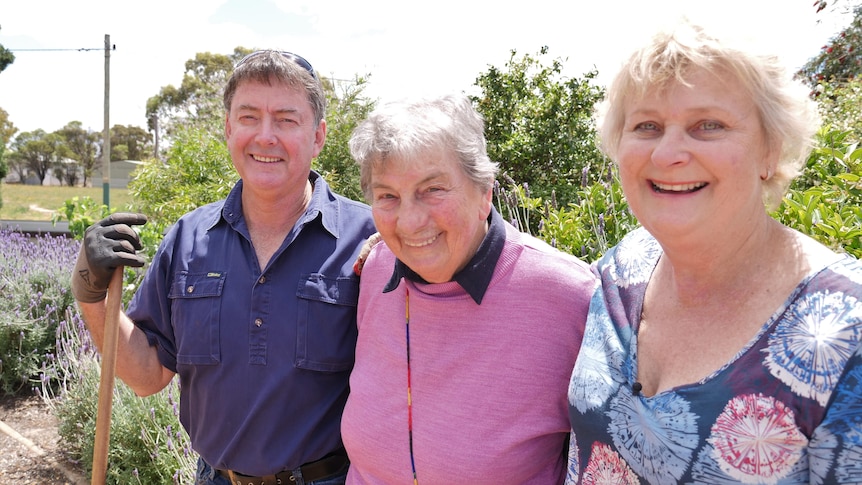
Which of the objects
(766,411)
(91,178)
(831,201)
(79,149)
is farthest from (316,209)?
(79,149)

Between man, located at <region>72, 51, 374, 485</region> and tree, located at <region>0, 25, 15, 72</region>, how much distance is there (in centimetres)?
2736

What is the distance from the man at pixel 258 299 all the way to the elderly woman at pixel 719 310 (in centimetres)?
99

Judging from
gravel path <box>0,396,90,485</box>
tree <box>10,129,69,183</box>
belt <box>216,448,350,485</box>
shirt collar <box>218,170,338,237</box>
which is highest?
tree <box>10,129,69,183</box>

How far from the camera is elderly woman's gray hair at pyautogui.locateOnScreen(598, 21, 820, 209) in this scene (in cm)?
138

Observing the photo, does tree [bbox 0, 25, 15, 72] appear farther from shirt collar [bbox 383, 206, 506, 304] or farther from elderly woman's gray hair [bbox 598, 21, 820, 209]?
elderly woman's gray hair [bbox 598, 21, 820, 209]

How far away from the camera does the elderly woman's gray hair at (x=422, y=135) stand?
1857 millimetres

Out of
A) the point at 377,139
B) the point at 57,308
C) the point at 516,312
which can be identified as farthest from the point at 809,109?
the point at 57,308

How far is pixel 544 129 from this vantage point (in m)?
6.63

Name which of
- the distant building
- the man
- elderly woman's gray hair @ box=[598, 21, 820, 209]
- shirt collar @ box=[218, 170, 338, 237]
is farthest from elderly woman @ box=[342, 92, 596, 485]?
the distant building

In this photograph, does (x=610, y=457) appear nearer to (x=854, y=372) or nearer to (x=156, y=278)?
(x=854, y=372)

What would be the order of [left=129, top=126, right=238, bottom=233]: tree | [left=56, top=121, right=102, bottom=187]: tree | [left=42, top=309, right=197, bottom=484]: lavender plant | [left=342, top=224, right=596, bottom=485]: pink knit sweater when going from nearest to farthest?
[left=342, top=224, right=596, bottom=485]: pink knit sweater, [left=42, top=309, right=197, bottom=484]: lavender plant, [left=129, top=126, right=238, bottom=233]: tree, [left=56, top=121, right=102, bottom=187]: tree

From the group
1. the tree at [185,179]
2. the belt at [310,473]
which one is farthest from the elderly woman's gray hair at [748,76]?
the tree at [185,179]

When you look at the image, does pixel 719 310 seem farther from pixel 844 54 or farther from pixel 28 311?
pixel 844 54

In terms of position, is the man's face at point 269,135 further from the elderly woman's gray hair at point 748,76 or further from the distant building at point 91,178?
the distant building at point 91,178
